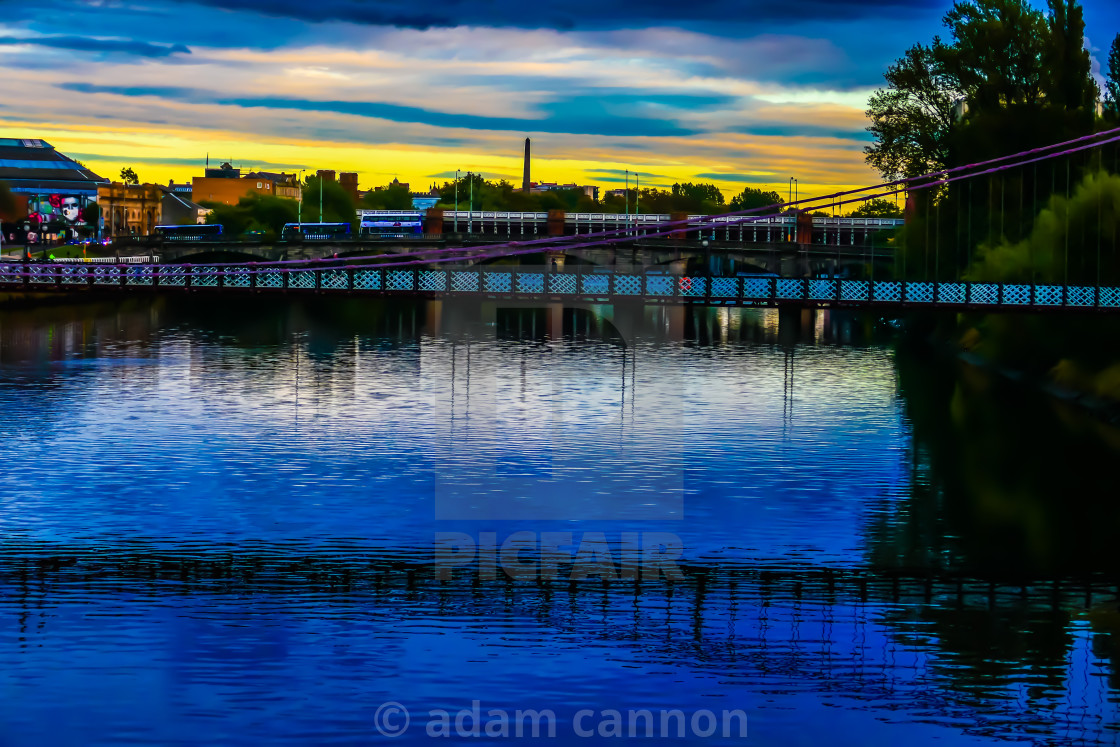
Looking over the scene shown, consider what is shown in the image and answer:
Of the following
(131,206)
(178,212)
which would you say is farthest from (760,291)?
(178,212)

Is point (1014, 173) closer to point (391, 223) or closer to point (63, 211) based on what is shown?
point (391, 223)

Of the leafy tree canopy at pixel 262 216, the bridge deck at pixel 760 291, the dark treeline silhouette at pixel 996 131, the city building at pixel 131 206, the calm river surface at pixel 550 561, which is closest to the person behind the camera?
the calm river surface at pixel 550 561

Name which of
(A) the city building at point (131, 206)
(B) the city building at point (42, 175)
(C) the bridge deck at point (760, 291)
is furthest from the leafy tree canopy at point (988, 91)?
(A) the city building at point (131, 206)

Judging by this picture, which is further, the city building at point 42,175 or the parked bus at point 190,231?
the city building at point 42,175

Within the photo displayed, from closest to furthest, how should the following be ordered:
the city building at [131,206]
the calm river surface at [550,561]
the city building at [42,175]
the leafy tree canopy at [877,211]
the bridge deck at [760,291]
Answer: the calm river surface at [550,561]
the bridge deck at [760,291]
the leafy tree canopy at [877,211]
the city building at [42,175]
the city building at [131,206]

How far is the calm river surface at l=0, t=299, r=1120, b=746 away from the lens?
59.2ft

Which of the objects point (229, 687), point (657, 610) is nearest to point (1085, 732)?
Result: point (657, 610)

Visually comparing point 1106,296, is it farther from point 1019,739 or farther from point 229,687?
point 229,687

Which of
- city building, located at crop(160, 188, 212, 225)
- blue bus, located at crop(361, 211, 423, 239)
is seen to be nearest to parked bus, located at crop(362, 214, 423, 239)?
blue bus, located at crop(361, 211, 423, 239)

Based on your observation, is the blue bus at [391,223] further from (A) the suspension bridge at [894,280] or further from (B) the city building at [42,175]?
(A) the suspension bridge at [894,280]

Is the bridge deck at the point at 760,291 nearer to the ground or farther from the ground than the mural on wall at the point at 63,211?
nearer to the ground

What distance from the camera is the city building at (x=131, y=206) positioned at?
184m

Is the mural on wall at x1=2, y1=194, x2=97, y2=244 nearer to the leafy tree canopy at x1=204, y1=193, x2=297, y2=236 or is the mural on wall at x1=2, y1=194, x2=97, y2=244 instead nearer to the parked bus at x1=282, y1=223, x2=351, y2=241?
the leafy tree canopy at x1=204, y1=193, x2=297, y2=236

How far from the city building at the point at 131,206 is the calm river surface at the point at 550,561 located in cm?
13946
